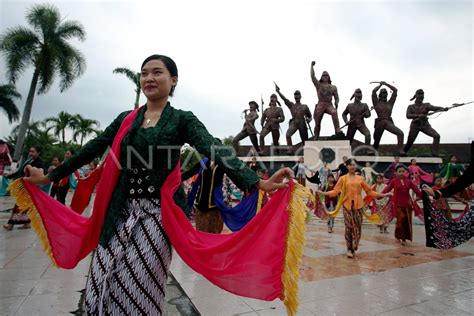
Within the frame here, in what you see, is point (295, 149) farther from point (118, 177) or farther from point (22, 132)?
point (118, 177)

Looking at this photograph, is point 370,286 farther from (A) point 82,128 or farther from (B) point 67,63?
(A) point 82,128

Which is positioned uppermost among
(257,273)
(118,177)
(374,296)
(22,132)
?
(22,132)

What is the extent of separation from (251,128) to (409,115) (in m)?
8.66

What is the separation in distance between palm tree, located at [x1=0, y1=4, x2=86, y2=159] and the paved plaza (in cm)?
1529

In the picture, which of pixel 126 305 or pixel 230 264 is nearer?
pixel 126 305

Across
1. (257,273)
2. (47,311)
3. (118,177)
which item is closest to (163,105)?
(118,177)

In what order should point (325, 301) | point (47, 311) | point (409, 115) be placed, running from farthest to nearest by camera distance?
point (409, 115) → point (325, 301) → point (47, 311)

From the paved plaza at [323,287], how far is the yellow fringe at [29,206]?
1014mm

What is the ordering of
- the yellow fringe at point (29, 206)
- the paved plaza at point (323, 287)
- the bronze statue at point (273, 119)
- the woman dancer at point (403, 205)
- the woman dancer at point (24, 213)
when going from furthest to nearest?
the bronze statue at point (273, 119)
the woman dancer at point (403, 205)
the woman dancer at point (24, 213)
the paved plaza at point (323, 287)
the yellow fringe at point (29, 206)

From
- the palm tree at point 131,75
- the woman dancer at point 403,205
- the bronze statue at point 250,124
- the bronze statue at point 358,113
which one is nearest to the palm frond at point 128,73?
the palm tree at point 131,75

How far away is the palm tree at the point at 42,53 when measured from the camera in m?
17.7

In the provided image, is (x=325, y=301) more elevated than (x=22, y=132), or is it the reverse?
(x=22, y=132)

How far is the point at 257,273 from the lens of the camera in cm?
181

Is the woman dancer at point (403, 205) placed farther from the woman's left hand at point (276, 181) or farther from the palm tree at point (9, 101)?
the palm tree at point (9, 101)
